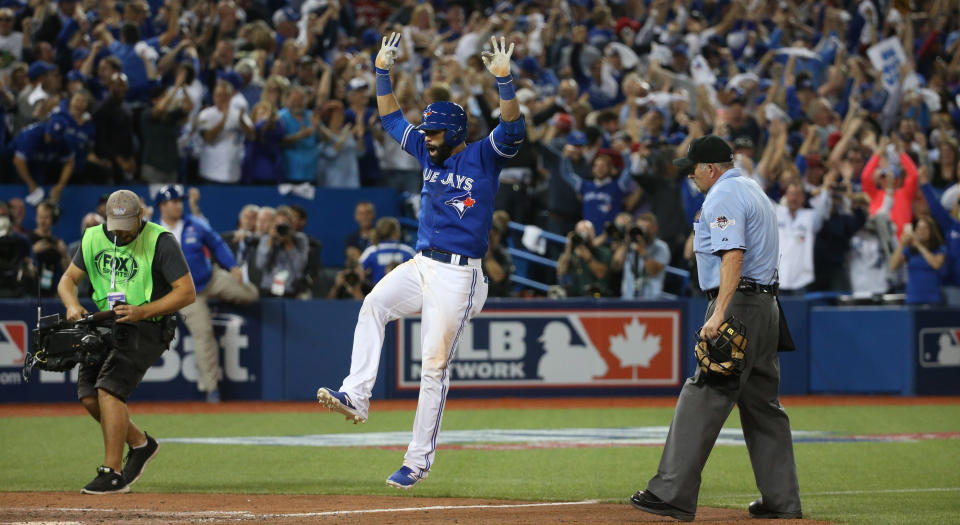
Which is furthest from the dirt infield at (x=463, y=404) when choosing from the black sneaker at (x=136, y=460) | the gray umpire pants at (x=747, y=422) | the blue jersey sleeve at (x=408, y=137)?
the gray umpire pants at (x=747, y=422)

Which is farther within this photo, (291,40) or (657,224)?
(291,40)

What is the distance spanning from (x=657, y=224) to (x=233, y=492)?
10172mm

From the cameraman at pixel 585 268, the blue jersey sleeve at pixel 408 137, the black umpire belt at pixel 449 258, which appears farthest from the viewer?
the cameraman at pixel 585 268

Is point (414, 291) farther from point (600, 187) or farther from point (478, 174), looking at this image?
point (600, 187)

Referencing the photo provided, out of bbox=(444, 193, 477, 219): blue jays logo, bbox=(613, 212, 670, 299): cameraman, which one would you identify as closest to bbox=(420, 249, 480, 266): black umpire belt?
bbox=(444, 193, 477, 219): blue jays logo

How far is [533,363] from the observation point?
16844 mm

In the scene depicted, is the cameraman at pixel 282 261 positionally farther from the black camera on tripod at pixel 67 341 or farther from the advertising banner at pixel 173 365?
the black camera on tripod at pixel 67 341

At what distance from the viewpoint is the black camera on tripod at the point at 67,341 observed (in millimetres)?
8648

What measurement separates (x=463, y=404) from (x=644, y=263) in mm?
3092

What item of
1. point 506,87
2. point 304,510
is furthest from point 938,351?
point 304,510

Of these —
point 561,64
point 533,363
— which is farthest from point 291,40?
point 533,363

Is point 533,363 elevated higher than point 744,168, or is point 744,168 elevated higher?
point 744,168

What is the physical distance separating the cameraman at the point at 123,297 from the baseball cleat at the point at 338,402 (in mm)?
1707

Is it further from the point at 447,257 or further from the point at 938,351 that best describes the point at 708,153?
the point at 938,351
